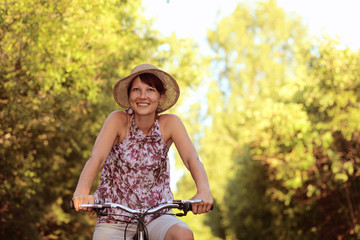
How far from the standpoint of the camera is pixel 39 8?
34.2ft

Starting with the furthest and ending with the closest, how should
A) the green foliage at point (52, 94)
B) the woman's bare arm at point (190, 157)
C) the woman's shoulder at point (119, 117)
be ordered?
the green foliage at point (52, 94) → the woman's shoulder at point (119, 117) → the woman's bare arm at point (190, 157)

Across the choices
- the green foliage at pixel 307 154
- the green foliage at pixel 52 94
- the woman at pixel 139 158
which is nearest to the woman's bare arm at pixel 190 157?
the woman at pixel 139 158

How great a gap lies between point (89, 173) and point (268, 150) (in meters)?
14.9

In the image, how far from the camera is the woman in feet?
12.9

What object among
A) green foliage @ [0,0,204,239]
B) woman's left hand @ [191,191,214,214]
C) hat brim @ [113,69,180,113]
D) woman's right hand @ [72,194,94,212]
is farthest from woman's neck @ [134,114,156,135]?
green foliage @ [0,0,204,239]

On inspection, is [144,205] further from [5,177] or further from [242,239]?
[242,239]

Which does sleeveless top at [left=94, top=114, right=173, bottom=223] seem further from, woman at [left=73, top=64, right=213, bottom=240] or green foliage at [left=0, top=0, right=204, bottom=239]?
green foliage at [left=0, top=0, right=204, bottom=239]

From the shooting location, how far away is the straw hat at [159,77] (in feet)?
13.9

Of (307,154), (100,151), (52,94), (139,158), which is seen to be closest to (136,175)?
(139,158)

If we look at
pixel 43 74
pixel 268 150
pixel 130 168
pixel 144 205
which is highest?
pixel 268 150

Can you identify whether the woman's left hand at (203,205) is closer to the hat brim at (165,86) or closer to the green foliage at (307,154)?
the hat brim at (165,86)

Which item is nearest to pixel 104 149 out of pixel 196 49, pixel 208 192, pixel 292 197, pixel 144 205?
pixel 144 205

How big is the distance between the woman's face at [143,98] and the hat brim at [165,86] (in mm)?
87

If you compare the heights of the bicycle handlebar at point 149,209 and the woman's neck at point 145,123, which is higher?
the woman's neck at point 145,123
